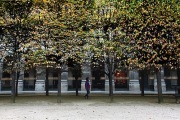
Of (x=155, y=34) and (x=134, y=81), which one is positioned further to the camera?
(x=134, y=81)

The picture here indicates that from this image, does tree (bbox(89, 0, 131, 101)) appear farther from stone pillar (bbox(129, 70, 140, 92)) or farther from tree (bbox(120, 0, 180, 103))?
stone pillar (bbox(129, 70, 140, 92))

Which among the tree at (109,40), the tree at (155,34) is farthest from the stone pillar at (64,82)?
the tree at (155,34)

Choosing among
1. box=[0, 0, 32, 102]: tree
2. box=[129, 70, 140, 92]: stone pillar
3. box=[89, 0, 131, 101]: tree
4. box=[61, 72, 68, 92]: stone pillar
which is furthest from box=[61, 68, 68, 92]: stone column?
box=[0, 0, 32, 102]: tree

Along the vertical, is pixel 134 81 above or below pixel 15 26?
below


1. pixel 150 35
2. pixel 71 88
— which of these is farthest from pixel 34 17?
pixel 71 88

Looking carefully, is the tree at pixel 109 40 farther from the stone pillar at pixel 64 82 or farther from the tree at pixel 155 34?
the stone pillar at pixel 64 82

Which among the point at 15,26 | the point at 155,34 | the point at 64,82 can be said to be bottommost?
the point at 64,82

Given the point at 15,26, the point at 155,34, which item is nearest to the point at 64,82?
the point at 15,26

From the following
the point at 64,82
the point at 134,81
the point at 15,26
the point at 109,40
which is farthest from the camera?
the point at 64,82

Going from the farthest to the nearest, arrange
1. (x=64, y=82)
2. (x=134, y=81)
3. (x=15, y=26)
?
(x=64, y=82) → (x=134, y=81) → (x=15, y=26)

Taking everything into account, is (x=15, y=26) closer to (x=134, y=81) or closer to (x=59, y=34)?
(x=59, y=34)

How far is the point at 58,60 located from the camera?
24781 mm

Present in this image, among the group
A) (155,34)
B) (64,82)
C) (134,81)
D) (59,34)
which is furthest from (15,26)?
(134,81)

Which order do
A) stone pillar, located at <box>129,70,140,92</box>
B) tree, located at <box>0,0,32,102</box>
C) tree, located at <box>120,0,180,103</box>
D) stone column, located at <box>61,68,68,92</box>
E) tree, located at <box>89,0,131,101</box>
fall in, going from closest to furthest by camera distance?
tree, located at <box>120,0,180,103</box> < tree, located at <box>0,0,32,102</box> < tree, located at <box>89,0,131,101</box> < stone pillar, located at <box>129,70,140,92</box> < stone column, located at <box>61,68,68,92</box>
